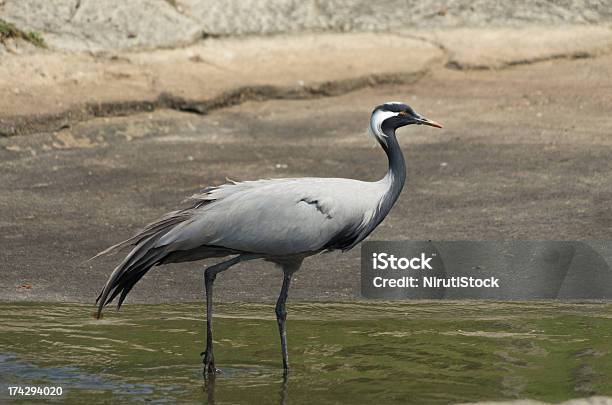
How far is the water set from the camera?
5.60 meters

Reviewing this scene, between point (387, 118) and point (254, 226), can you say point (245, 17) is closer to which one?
point (387, 118)

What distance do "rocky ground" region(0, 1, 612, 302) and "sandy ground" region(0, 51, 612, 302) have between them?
0.02m

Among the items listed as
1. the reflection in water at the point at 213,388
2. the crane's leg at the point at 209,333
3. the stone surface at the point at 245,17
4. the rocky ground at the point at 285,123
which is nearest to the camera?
the reflection in water at the point at 213,388

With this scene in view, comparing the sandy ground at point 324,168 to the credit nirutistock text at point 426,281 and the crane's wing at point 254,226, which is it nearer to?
the credit nirutistock text at point 426,281

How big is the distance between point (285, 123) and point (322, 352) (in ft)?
16.6

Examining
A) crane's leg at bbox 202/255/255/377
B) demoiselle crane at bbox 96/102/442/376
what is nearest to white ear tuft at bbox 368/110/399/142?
demoiselle crane at bbox 96/102/442/376

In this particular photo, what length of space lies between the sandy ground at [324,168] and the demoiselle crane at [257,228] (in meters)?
1.26

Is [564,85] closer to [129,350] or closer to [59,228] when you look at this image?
[59,228]

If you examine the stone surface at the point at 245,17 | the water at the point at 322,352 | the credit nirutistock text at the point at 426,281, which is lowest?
the credit nirutistock text at the point at 426,281

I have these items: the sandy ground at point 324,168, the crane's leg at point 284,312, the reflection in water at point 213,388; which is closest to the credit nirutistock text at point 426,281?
the sandy ground at point 324,168

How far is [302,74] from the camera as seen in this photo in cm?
1178

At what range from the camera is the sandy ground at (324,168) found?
7801mm

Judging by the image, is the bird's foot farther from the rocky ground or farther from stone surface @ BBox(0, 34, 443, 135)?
stone surface @ BBox(0, 34, 443, 135)

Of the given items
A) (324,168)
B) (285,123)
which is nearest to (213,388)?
(324,168)
